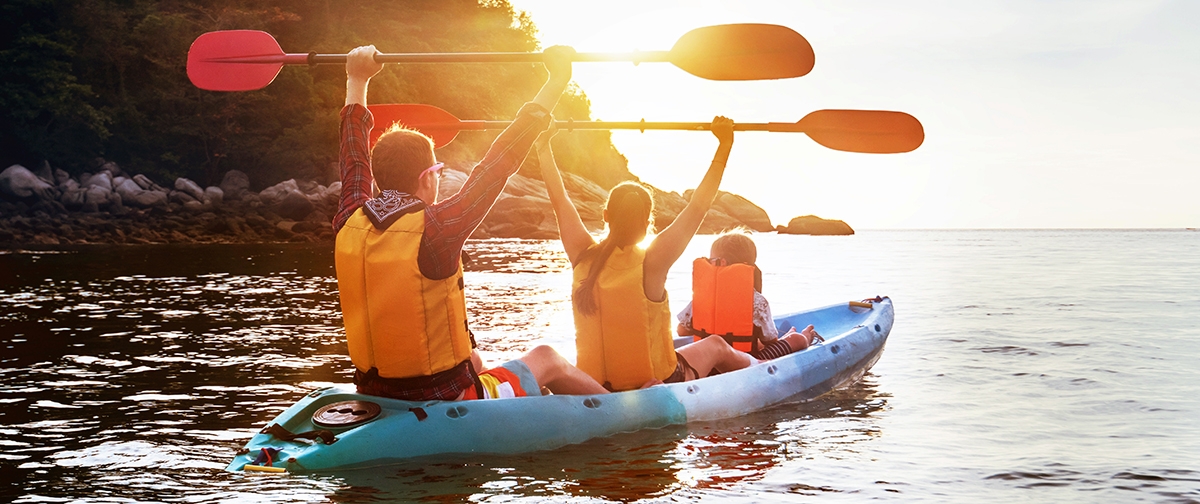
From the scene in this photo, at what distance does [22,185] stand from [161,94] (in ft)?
20.1

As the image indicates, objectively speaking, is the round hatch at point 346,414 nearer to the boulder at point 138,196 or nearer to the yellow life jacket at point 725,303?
the yellow life jacket at point 725,303

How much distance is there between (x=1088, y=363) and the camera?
29.7ft

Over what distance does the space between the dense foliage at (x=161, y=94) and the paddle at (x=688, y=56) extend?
3154 centimetres

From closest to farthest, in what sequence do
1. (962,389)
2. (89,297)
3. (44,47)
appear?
(962,389) → (89,297) → (44,47)

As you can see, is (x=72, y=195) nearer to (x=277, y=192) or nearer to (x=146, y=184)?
(x=146, y=184)

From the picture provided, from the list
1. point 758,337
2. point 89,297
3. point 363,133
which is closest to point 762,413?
point 758,337

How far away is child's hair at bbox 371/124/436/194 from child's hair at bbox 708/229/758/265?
299cm

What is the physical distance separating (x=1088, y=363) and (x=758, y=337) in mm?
4290

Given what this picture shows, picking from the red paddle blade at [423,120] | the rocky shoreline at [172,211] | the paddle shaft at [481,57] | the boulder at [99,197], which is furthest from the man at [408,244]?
the boulder at [99,197]

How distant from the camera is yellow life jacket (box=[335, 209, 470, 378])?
3.83 metres

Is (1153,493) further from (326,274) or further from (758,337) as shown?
(326,274)

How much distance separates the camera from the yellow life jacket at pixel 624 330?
4.89m

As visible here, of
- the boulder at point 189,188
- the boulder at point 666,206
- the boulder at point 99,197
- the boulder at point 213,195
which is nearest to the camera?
the boulder at point 99,197

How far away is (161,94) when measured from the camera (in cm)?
3531
